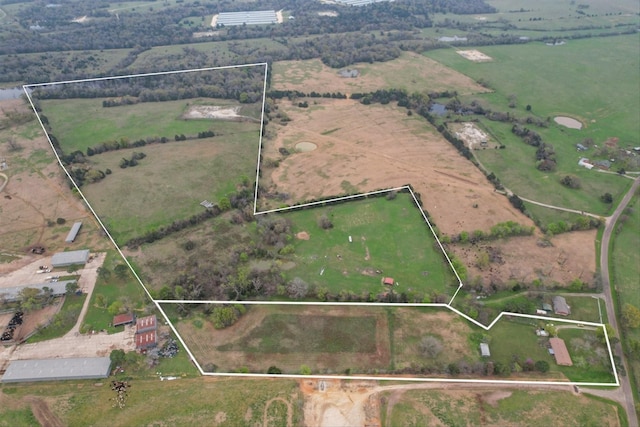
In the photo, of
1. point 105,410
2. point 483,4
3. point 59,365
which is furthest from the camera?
point 483,4

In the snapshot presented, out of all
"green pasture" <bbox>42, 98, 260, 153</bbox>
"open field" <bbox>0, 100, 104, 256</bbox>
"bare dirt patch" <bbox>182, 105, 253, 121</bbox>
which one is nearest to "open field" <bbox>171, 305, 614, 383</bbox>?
"open field" <bbox>0, 100, 104, 256</bbox>

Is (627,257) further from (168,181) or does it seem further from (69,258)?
(69,258)

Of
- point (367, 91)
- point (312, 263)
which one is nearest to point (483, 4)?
point (367, 91)

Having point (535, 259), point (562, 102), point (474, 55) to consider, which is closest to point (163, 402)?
point (535, 259)

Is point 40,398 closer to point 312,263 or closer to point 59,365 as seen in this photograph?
point 59,365

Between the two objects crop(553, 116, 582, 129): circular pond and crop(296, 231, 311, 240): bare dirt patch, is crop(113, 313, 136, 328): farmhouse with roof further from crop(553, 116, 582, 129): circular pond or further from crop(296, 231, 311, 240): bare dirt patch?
crop(553, 116, 582, 129): circular pond

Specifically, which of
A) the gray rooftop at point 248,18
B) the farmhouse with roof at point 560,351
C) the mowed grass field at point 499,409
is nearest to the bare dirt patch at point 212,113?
the mowed grass field at point 499,409

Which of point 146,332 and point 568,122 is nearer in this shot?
point 146,332
